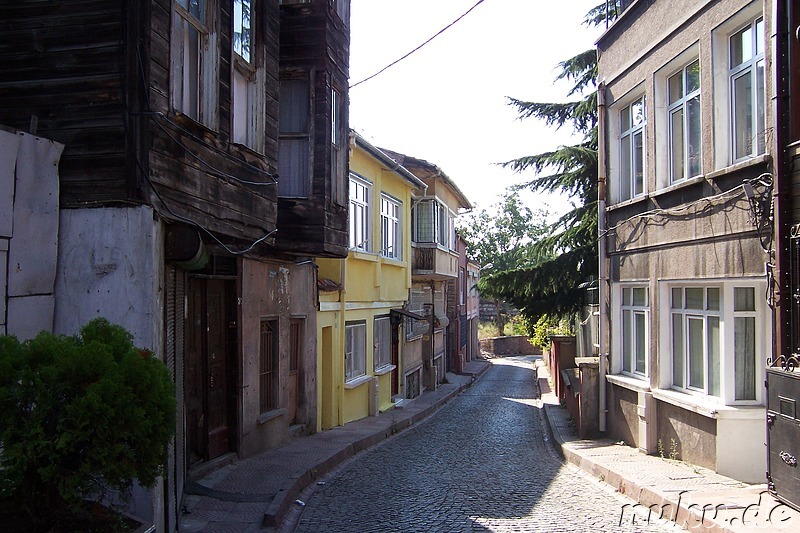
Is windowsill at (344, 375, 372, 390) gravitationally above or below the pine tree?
below

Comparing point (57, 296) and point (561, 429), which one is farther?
point (561, 429)

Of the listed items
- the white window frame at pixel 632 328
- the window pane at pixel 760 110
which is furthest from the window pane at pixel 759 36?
the white window frame at pixel 632 328

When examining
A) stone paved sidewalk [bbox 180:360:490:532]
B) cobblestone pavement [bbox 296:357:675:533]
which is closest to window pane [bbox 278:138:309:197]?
stone paved sidewalk [bbox 180:360:490:532]

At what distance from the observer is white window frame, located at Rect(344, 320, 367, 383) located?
53.3 ft

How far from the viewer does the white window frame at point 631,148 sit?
40.7 ft

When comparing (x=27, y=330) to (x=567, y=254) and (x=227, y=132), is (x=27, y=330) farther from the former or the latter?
(x=567, y=254)

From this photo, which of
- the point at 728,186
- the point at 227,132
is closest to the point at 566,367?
the point at 728,186

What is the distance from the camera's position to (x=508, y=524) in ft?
25.7

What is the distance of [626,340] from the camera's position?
13.3 metres

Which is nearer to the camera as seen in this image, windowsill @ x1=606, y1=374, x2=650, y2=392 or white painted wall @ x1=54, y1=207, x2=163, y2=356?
white painted wall @ x1=54, y1=207, x2=163, y2=356

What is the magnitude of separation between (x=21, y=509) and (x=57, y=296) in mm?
2017

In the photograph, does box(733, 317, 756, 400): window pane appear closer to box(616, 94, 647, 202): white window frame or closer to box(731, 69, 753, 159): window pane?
box(731, 69, 753, 159): window pane

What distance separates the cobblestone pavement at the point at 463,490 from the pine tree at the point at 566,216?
14.1ft

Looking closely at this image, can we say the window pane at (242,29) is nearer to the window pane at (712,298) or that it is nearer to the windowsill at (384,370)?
the window pane at (712,298)
